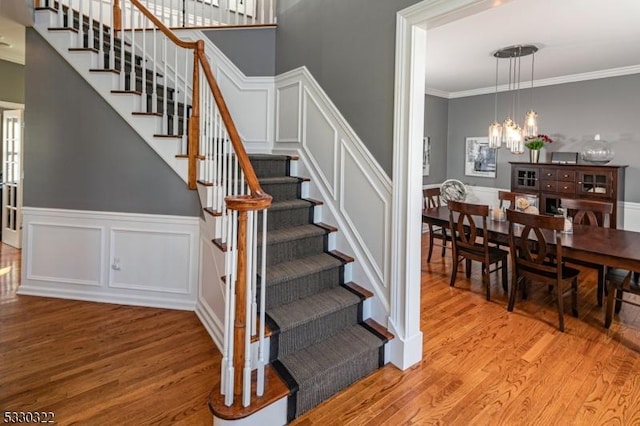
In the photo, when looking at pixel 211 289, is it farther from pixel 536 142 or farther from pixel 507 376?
pixel 536 142

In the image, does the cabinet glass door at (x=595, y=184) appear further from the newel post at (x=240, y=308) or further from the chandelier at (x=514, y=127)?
the newel post at (x=240, y=308)

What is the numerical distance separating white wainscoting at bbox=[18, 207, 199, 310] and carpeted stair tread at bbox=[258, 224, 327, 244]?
86cm

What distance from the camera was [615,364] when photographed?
2525mm

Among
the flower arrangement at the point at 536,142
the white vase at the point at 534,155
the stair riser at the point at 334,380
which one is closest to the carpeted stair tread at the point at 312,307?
the stair riser at the point at 334,380

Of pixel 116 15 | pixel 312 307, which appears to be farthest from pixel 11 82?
pixel 312 307

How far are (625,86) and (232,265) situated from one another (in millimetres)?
5909

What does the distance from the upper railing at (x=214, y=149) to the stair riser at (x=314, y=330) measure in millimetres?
175

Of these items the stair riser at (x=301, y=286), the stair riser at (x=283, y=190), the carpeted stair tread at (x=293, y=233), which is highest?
the stair riser at (x=283, y=190)

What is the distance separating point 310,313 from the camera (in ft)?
7.93

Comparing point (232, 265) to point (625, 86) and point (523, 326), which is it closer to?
point (523, 326)

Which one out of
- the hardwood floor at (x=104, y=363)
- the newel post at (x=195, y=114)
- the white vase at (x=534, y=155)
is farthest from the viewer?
the white vase at (x=534, y=155)

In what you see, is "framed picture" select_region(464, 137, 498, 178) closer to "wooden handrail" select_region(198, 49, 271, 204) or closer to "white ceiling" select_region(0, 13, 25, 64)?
"wooden handrail" select_region(198, 49, 271, 204)

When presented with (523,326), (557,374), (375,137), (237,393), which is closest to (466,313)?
(523,326)

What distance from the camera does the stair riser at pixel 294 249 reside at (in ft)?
9.05
